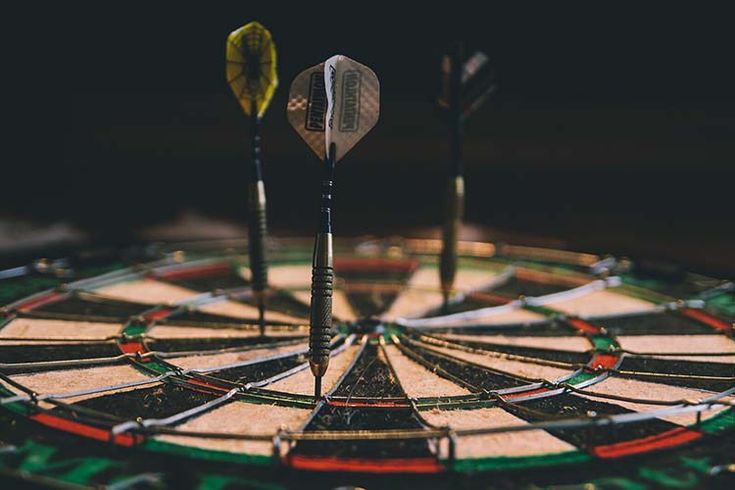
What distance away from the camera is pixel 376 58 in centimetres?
342

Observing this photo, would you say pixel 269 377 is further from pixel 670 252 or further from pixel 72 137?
pixel 72 137

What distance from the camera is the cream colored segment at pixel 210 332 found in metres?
1.67

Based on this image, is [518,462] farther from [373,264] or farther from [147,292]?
[373,264]

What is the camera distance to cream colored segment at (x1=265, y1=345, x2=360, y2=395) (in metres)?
1.35

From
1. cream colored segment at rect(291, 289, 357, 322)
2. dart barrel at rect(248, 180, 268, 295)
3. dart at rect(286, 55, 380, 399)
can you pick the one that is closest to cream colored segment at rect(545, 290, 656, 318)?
cream colored segment at rect(291, 289, 357, 322)

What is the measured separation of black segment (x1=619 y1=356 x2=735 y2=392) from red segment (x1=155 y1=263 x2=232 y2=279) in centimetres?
126

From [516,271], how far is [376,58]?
4.85ft

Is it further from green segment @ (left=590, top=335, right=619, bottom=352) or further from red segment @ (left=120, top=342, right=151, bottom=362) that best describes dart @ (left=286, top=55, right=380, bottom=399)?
green segment @ (left=590, top=335, right=619, bottom=352)

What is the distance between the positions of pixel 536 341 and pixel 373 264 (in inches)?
33.1

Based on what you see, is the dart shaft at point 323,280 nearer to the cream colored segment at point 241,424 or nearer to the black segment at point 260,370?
the cream colored segment at point 241,424

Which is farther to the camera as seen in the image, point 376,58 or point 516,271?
point 376,58

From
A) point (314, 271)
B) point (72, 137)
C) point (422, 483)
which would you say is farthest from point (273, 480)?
point (72, 137)

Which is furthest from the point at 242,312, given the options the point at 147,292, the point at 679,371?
the point at 679,371

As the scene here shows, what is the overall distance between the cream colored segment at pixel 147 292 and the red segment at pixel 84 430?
76cm
